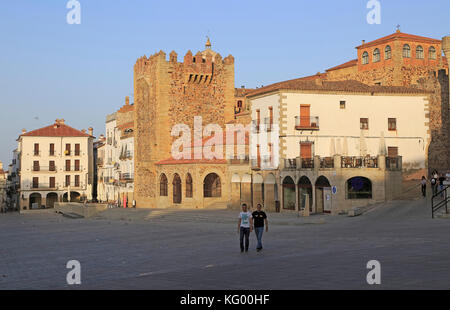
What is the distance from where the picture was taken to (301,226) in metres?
30.6

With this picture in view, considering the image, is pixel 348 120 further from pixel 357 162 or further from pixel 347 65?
pixel 347 65

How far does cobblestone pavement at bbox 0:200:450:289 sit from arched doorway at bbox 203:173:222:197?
20470 millimetres

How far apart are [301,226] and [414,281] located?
18280 mm

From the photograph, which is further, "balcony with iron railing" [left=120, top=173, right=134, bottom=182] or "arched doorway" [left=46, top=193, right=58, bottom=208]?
"arched doorway" [left=46, top=193, right=58, bottom=208]

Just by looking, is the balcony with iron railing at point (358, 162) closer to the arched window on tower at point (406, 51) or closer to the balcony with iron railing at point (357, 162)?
the balcony with iron railing at point (357, 162)

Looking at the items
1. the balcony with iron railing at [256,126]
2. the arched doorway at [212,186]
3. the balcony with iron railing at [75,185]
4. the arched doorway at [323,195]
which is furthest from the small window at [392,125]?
the balcony with iron railing at [75,185]

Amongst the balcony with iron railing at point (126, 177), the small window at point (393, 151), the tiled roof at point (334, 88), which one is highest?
the tiled roof at point (334, 88)

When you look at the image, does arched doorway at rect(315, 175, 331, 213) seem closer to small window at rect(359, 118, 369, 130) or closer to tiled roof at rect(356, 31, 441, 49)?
small window at rect(359, 118, 369, 130)

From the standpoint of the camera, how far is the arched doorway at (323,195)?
36.8 metres

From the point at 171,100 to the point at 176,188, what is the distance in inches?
347

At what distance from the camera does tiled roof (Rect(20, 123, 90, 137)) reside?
81.9m

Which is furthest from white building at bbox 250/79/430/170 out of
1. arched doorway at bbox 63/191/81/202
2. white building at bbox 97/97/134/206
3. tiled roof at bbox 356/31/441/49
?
arched doorway at bbox 63/191/81/202
